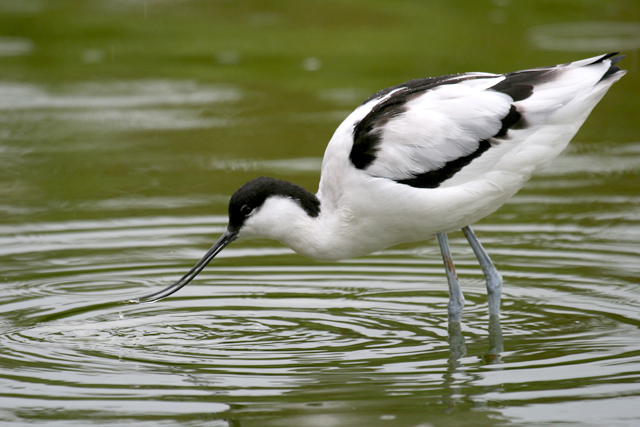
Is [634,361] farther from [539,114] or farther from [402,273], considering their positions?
[402,273]

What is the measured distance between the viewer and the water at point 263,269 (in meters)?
5.38

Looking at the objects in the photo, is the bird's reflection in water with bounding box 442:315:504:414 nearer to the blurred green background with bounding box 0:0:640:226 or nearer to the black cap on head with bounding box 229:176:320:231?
the black cap on head with bounding box 229:176:320:231

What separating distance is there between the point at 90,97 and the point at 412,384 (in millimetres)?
9574

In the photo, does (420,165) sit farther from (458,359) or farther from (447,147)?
(458,359)

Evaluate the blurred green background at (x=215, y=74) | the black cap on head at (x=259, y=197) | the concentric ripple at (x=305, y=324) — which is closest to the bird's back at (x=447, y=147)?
the black cap on head at (x=259, y=197)

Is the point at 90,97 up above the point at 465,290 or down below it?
above

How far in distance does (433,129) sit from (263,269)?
7.48 feet

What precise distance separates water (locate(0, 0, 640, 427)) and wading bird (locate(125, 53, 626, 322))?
2.20ft

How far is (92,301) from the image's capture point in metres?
7.27

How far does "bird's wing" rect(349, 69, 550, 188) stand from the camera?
6.27 metres

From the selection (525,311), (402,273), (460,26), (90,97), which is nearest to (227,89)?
(90,97)

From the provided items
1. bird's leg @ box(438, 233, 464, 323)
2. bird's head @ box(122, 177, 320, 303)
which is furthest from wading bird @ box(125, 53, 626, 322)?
bird's leg @ box(438, 233, 464, 323)

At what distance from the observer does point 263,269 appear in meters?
8.09

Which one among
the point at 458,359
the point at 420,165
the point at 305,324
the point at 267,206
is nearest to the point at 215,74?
the point at 305,324
